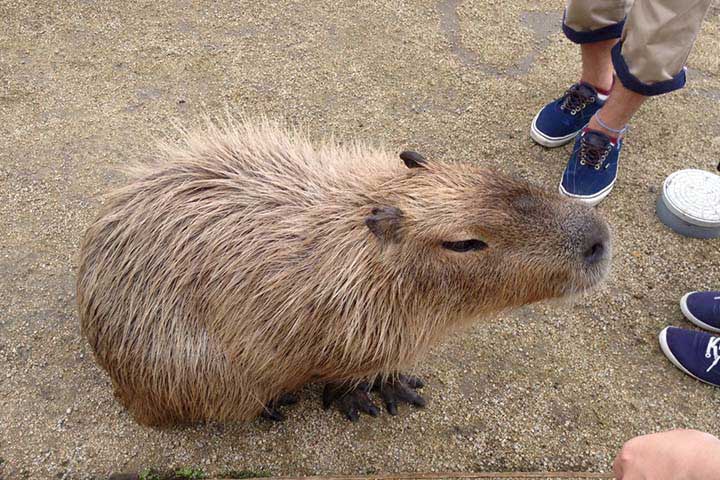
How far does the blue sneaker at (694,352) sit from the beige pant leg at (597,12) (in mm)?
1851

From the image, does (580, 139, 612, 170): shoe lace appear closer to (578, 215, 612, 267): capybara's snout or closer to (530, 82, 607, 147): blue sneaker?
(530, 82, 607, 147): blue sneaker

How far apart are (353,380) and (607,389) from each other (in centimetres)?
132

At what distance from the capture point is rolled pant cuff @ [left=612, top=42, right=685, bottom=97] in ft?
10.2

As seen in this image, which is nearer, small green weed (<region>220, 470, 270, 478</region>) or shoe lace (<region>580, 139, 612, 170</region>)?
small green weed (<region>220, 470, 270, 478</region>)

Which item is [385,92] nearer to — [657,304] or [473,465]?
[657,304]

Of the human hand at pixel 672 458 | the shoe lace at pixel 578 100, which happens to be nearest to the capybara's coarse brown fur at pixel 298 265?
the human hand at pixel 672 458

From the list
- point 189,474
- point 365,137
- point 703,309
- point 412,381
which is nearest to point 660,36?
point 703,309

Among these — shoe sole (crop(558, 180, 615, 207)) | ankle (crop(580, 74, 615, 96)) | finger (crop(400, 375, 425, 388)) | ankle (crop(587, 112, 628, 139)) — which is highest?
ankle (crop(580, 74, 615, 96))

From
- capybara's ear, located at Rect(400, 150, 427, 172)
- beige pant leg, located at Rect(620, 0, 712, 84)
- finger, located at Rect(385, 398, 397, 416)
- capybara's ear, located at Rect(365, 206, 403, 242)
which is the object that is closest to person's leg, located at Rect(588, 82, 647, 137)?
beige pant leg, located at Rect(620, 0, 712, 84)

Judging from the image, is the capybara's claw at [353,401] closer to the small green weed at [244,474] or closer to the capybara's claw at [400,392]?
the capybara's claw at [400,392]

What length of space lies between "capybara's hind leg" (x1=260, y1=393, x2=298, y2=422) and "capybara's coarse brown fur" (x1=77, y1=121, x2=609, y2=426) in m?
0.24

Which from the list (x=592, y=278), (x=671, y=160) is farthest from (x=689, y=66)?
(x=592, y=278)

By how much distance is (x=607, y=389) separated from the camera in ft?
9.52

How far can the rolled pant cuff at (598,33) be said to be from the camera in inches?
138
